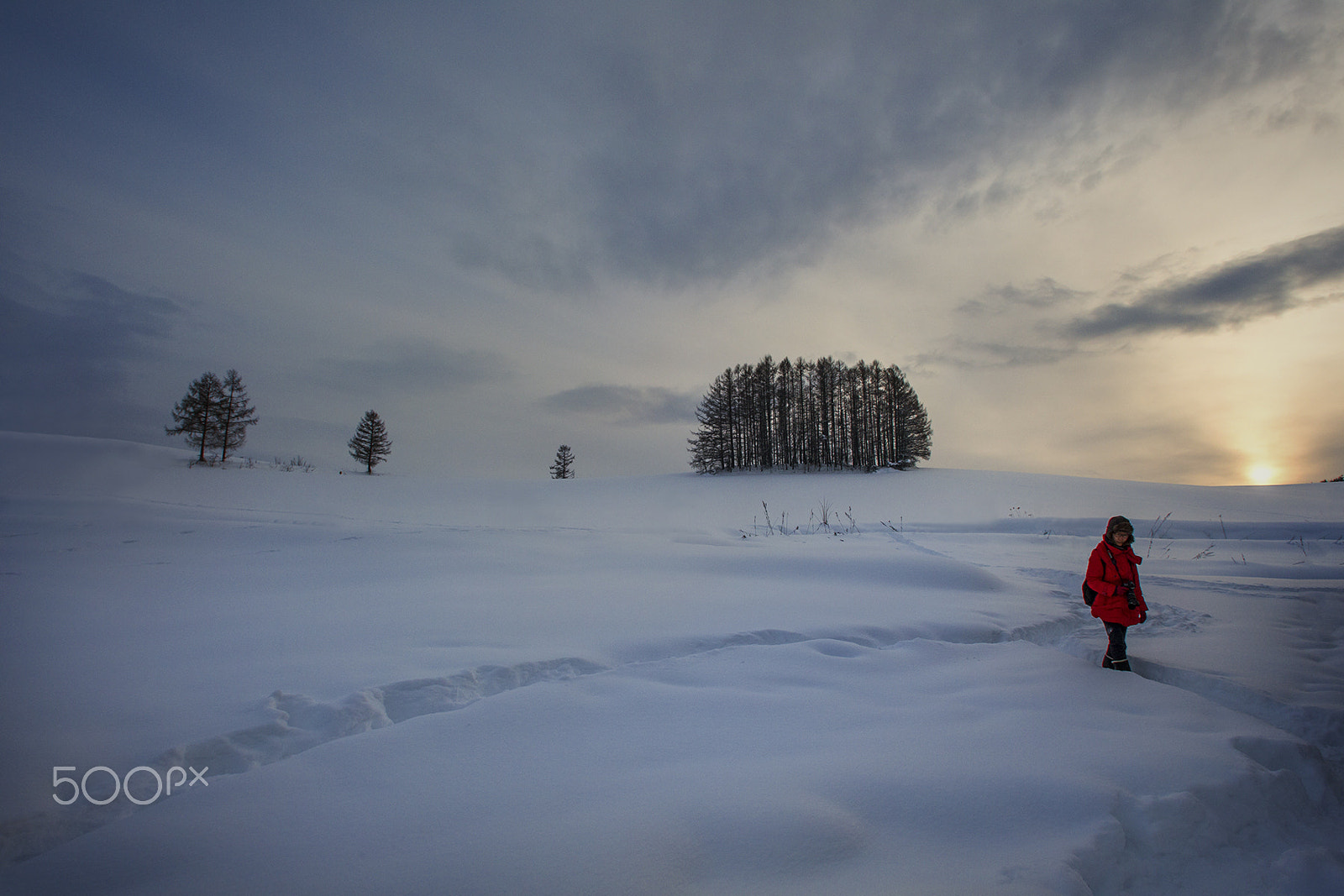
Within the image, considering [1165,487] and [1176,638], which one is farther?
[1165,487]

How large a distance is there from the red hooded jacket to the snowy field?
1.24ft

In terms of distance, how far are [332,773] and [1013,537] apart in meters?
11.3

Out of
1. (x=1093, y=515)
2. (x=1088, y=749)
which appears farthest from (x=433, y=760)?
(x=1093, y=515)

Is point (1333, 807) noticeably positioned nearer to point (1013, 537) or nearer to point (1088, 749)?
point (1088, 749)

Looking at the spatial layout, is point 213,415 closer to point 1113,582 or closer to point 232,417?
point 232,417

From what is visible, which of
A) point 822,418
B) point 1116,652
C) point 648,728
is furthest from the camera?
point 822,418

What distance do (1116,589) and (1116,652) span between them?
0.42m

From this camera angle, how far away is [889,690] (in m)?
2.92

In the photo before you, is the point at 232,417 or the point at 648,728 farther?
the point at 232,417

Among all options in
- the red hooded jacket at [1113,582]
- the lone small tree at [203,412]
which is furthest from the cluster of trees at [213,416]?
the red hooded jacket at [1113,582]

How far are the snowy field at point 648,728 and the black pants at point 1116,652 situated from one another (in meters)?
0.11

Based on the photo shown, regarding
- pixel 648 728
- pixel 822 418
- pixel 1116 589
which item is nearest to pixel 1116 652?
pixel 1116 589

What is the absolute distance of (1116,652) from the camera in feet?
10.9

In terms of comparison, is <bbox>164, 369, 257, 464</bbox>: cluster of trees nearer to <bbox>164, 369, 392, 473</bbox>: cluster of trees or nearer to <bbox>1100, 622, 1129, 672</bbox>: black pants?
<bbox>164, 369, 392, 473</bbox>: cluster of trees
